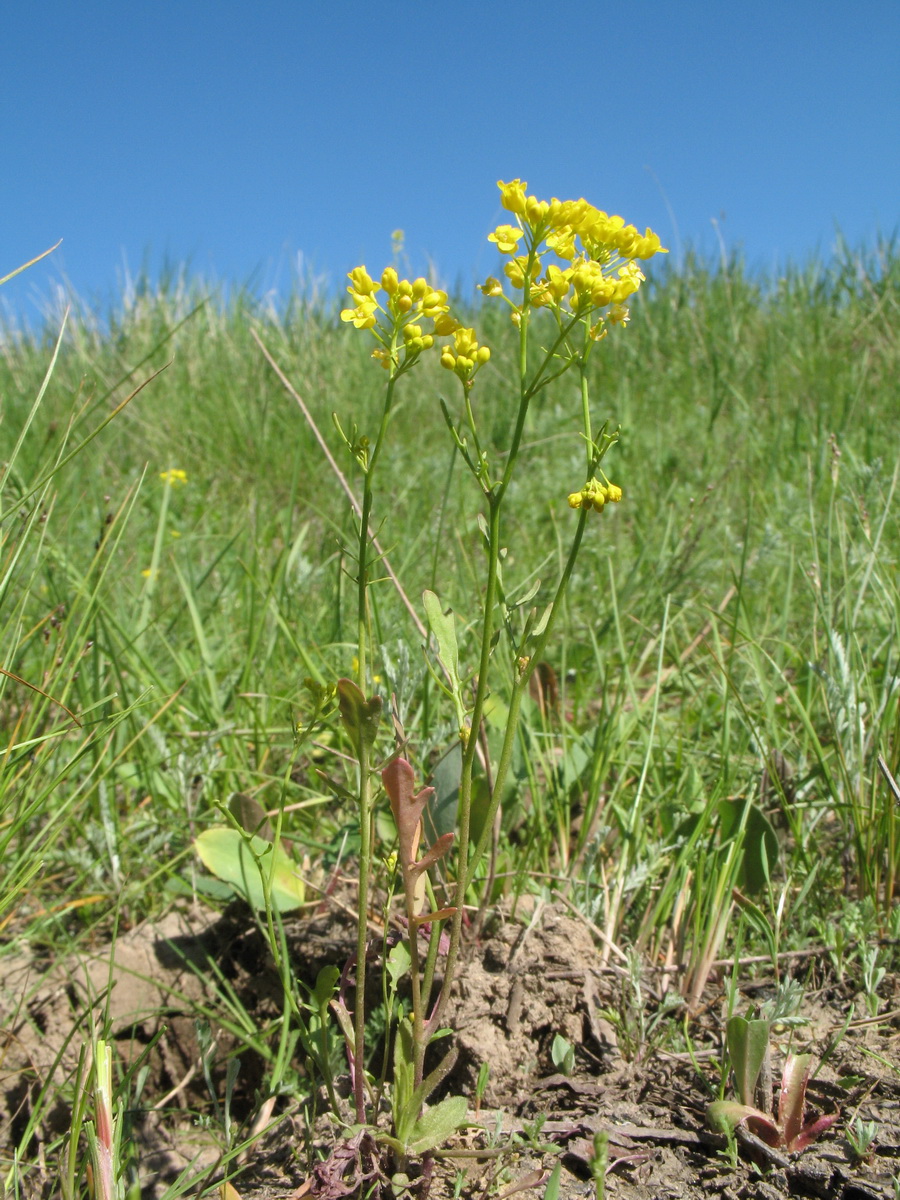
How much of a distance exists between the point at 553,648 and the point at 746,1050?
52.5 inches

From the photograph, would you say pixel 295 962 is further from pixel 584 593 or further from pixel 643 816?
pixel 584 593

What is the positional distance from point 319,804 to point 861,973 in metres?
1.00

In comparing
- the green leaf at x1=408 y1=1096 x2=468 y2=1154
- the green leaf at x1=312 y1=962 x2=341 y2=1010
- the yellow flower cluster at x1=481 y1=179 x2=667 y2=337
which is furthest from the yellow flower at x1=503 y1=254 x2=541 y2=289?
the green leaf at x1=408 y1=1096 x2=468 y2=1154

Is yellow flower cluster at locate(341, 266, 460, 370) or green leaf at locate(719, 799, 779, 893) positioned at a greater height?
yellow flower cluster at locate(341, 266, 460, 370)

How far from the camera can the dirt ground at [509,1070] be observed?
0.99 metres

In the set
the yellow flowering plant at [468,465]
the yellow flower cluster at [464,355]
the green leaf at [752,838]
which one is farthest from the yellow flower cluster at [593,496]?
the green leaf at [752,838]

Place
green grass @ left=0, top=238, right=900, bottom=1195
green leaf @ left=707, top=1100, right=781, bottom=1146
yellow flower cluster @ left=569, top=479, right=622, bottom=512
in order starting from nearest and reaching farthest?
yellow flower cluster @ left=569, top=479, right=622, bottom=512, green leaf @ left=707, top=1100, right=781, bottom=1146, green grass @ left=0, top=238, right=900, bottom=1195

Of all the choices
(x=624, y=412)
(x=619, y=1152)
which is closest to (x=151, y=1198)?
(x=619, y=1152)

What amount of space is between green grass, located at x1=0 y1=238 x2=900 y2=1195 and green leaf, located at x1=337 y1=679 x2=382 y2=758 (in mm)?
144

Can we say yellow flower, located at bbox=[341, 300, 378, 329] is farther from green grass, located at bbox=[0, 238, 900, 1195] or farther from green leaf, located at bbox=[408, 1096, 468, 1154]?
green leaf, located at bbox=[408, 1096, 468, 1154]

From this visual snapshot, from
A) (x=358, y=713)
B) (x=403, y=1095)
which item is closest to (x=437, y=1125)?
(x=403, y=1095)

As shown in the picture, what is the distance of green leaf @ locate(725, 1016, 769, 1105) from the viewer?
100 centimetres

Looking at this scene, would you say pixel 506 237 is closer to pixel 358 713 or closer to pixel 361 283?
pixel 361 283

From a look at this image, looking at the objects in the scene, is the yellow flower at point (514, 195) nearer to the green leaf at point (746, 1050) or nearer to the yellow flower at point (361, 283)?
the yellow flower at point (361, 283)
